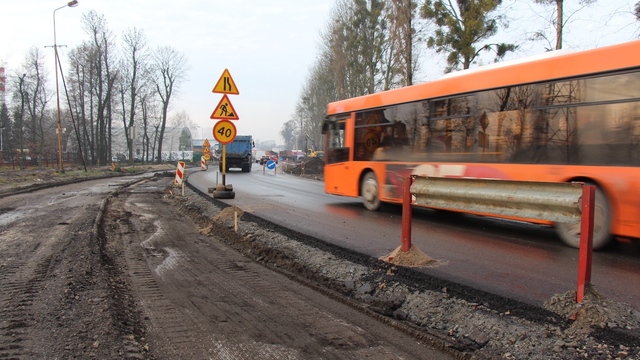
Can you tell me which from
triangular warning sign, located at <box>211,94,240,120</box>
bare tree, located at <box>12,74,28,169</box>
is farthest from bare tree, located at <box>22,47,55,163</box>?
triangular warning sign, located at <box>211,94,240,120</box>

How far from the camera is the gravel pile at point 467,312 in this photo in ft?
10.4

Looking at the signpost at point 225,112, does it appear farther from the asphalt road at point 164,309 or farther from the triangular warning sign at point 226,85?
the asphalt road at point 164,309

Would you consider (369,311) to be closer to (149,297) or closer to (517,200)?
(517,200)

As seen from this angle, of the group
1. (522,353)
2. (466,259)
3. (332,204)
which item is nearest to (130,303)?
(522,353)

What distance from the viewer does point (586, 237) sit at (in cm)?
359

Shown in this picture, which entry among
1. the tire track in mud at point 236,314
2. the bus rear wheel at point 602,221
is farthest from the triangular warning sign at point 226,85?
the bus rear wheel at point 602,221

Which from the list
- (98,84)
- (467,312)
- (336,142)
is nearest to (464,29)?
(336,142)

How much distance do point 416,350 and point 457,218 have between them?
7.10 meters

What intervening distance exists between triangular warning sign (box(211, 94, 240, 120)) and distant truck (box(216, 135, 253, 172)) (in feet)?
77.5

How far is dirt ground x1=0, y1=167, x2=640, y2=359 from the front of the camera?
3.19 meters

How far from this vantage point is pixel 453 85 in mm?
8750

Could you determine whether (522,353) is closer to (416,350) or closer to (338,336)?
(416,350)

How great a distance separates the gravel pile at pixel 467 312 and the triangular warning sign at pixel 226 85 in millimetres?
7097

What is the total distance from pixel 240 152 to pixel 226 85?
2552cm
